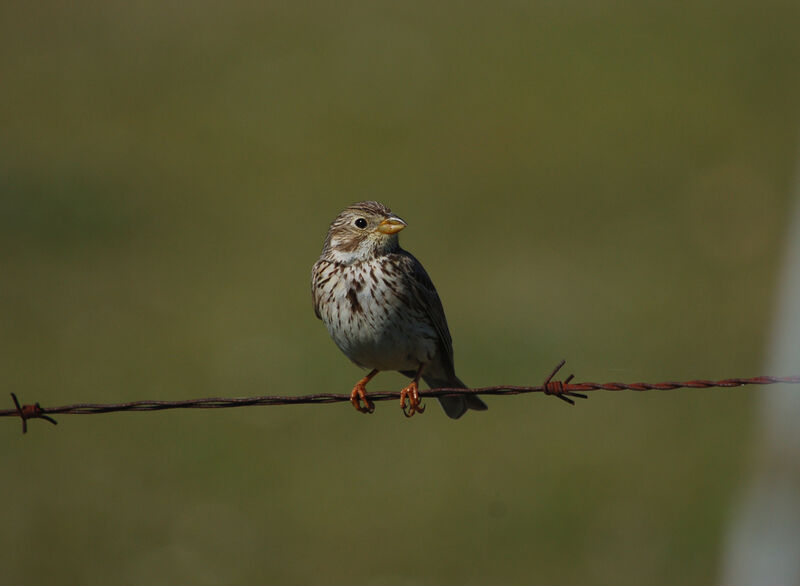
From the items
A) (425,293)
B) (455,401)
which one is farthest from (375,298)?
(455,401)

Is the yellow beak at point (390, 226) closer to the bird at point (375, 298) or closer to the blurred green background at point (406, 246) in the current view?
the bird at point (375, 298)

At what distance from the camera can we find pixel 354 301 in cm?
751

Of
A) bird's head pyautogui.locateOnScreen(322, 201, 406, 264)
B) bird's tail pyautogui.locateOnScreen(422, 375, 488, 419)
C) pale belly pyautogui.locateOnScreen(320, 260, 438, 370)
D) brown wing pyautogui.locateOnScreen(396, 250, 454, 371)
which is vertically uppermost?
bird's head pyautogui.locateOnScreen(322, 201, 406, 264)

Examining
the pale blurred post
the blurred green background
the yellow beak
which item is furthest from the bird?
the blurred green background

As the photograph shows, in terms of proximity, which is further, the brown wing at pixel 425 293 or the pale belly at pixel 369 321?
the brown wing at pixel 425 293

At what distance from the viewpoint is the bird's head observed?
303 inches

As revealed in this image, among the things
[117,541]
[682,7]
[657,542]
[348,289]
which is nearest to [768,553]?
[348,289]

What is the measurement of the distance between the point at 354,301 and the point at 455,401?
126cm

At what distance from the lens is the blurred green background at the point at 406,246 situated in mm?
11102

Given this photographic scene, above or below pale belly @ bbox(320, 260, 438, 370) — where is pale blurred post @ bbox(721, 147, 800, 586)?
below

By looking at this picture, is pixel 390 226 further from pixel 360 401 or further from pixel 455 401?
pixel 455 401

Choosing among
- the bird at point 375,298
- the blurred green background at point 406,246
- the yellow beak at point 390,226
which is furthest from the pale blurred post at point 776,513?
the blurred green background at point 406,246

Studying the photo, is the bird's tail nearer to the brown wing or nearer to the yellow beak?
the brown wing

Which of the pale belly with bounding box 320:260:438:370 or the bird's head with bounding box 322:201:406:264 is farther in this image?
the bird's head with bounding box 322:201:406:264
